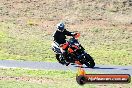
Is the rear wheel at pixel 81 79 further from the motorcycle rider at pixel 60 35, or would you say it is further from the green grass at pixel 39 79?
the green grass at pixel 39 79

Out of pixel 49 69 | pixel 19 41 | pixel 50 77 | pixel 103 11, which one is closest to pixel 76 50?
pixel 50 77

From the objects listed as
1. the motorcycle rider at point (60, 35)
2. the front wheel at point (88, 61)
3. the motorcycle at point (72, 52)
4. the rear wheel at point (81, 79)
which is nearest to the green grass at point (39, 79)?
the front wheel at point (88, 61)

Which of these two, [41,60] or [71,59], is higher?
[71,59]

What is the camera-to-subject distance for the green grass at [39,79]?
19438 mm

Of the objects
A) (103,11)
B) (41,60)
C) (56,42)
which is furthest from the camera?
(103,11)

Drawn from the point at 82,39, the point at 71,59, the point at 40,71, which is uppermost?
the point at 71,59

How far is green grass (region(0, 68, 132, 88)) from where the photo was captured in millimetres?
19438

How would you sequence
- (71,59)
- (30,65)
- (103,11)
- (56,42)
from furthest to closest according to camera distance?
(103,11), (30,65), (71,59), (56,42)

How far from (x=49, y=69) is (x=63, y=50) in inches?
398

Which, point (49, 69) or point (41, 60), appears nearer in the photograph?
point (49, 69)

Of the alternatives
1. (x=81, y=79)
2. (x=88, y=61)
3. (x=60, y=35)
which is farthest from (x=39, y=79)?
(x=81, y=79)

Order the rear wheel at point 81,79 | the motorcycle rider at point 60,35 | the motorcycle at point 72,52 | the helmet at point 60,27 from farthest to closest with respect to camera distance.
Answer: the motorcycle at point 72,52
the helmet at point 60,27
the motorcycle rider at point 60,35
the rear wheel at point 81,79

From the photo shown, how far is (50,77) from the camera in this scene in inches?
867

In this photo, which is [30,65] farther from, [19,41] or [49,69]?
[19,41]
